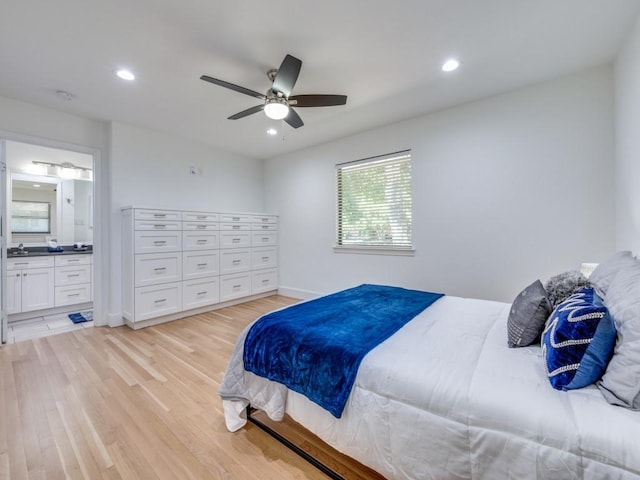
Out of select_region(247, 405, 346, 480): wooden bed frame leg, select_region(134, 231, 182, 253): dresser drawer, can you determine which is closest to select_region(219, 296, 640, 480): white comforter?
select_region(247, 405, 346, 480): wooden bed frame leg

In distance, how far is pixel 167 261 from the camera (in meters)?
3.62

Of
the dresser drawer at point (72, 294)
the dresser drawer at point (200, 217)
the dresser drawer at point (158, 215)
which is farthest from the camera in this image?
the dresser drawer at point (72, 294)

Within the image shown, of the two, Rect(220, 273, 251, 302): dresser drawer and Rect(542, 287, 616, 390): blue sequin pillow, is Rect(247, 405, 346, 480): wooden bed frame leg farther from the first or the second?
Rect(220, 273, 251, 302): dresser drawer

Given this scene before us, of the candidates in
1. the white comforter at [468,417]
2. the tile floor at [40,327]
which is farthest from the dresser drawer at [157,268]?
the white comforter at [468,417]

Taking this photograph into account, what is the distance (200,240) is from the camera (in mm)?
3945

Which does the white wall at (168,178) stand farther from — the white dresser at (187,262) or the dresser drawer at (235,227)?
the dresser drawer at (235,227)

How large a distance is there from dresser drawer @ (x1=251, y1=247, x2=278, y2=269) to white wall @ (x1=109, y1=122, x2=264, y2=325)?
35.9 inches

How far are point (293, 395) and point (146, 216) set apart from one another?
3.01 meters

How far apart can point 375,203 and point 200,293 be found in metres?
2.85

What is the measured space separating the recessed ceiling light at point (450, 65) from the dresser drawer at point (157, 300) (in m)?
3.93

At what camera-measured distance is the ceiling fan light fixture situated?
7.51 feet

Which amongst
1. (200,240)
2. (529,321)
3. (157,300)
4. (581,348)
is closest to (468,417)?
(581,348)

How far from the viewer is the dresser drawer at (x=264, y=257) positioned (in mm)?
4707

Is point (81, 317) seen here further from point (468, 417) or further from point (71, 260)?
point (468, 417)
